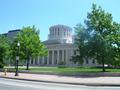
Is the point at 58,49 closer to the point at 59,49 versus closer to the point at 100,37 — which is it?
the point at 59,49

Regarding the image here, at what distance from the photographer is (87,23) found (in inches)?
1531

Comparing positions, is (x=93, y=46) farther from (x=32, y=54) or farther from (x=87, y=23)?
(x=32, y=54)

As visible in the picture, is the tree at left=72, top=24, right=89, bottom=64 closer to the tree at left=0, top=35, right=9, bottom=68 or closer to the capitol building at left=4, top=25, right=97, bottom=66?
the tree at left=0, top=35, right=9, bottom=68

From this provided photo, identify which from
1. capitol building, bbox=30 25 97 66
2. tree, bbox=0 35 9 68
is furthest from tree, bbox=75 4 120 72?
capitol building, bbox=30 25 97 66

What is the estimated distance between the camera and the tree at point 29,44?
5162cm

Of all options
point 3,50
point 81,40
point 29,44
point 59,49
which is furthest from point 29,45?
point 59,49

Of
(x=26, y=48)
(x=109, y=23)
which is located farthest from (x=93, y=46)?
(x=26, y=48)

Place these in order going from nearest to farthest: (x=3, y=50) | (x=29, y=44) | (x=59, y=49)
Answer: (x=29, y=44)
(x=3, y=50)
(x=59, y=49)

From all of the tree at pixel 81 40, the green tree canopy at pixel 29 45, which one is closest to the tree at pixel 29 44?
the green tree canopy at pixel 29 45

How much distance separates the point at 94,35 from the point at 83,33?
224cm

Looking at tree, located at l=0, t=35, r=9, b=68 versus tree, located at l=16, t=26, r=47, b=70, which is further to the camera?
tree, located at l=0, t=35, r=9, b=68

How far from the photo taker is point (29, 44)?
51.9 metres

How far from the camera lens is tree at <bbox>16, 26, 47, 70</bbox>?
51.6 metres

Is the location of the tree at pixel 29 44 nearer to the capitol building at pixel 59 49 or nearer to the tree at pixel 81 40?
the tree at pixel 81 40
